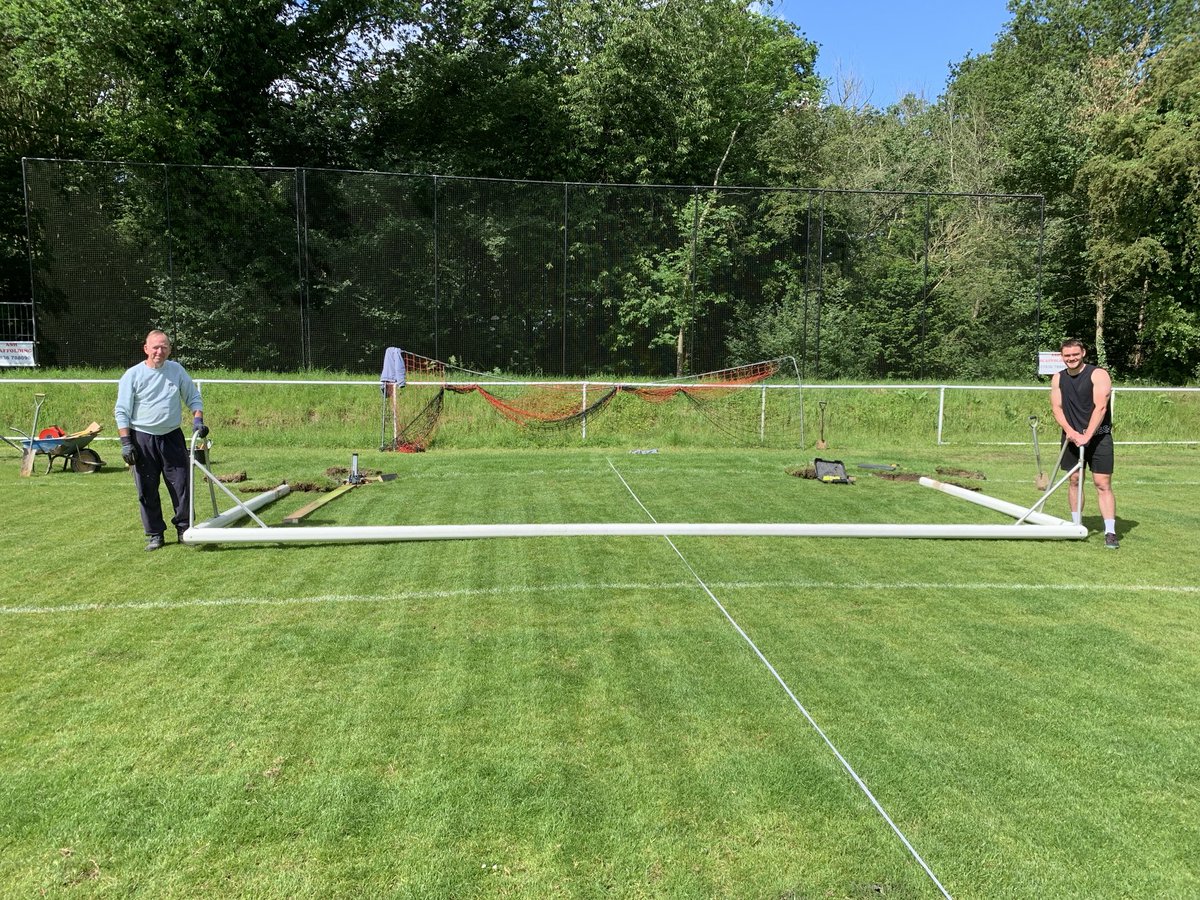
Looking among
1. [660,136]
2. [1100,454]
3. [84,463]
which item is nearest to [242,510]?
[84,463]

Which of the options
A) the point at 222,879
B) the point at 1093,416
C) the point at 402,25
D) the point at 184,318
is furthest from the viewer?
the point at 402,25

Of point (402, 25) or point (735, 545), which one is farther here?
point (402, 25)

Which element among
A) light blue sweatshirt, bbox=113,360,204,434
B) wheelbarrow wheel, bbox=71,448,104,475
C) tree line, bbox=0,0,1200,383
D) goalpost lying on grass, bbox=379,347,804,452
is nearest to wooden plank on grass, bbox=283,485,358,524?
light blue sweatshirt, bbox=113,360,204,434

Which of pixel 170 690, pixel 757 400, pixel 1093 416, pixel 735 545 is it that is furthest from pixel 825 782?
pixel 757 400

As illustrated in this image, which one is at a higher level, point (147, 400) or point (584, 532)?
point (147, 400)

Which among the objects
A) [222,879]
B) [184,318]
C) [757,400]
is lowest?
[222,879]

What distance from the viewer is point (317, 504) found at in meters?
8.93

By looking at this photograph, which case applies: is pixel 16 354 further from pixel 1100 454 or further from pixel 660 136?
pixel 1100 454

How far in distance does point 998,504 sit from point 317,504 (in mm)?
7648

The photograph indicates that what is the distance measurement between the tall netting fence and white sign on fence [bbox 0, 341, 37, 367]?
0.48 metres

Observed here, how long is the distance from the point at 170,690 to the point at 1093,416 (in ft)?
24.9

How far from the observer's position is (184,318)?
65.3 ft

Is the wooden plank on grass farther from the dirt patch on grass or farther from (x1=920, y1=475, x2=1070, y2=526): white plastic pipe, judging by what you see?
the dirt patch on grass

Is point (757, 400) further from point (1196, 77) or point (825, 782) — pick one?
point (1196, 77)
